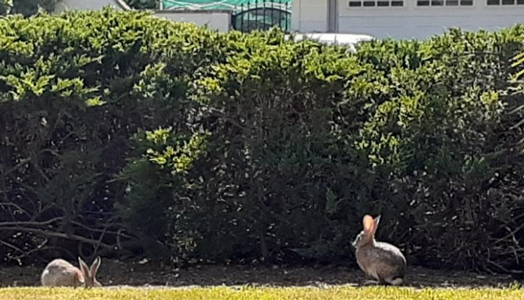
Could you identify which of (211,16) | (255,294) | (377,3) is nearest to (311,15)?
(377,3)

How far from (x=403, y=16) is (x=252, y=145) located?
12.1m

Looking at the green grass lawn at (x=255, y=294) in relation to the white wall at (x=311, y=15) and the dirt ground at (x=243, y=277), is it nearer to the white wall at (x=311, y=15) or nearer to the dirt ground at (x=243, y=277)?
the dirt ground at (x=243, y=277)

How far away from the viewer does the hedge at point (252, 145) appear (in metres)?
10.1

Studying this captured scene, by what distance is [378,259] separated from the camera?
8.84m

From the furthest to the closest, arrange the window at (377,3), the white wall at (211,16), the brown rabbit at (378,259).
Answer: the white wall at (211,16) < the window at (377,3) < the brown rabbit at (378,259)

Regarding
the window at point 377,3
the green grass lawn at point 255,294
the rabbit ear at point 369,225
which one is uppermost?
the window at point 377,3

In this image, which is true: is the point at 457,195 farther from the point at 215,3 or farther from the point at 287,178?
the point at 215,3

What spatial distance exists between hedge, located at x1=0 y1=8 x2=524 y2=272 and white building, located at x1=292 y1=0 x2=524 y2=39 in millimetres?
10749

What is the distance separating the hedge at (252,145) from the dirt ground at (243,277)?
0.17 m

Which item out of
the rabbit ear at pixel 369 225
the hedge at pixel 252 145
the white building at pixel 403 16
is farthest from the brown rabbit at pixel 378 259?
the white building at pixel 403 16

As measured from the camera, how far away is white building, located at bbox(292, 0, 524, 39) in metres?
21.3

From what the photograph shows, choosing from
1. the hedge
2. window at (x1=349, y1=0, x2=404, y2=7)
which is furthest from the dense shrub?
the hedge

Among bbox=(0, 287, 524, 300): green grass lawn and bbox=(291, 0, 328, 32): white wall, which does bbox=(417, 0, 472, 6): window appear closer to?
bbox=(291, 0, 328, 32): white wall

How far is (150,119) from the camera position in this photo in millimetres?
10891
